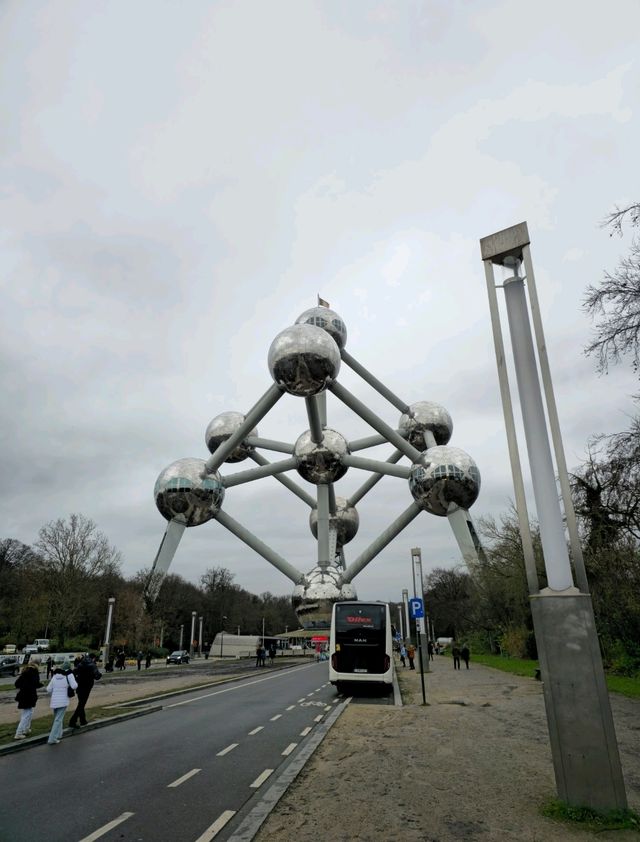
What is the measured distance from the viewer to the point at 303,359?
64.9 ft

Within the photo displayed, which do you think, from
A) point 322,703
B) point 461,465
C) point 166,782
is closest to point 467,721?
point 322,703

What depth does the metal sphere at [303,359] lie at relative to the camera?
19828 mm

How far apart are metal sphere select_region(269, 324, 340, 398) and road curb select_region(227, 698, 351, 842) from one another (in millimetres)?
12469

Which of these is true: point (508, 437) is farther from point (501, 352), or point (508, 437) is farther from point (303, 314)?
point (303, 314)

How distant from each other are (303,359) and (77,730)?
41.6 ft

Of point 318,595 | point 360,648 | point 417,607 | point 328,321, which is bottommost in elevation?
point 360,648

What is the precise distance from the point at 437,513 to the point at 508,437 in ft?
61.3

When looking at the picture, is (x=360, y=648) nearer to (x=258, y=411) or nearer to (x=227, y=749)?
(x=227, y=749)

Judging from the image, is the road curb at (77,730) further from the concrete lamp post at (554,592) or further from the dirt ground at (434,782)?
the concrete lamp post at (554,592)

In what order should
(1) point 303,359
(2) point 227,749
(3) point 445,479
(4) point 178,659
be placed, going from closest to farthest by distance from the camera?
(2) point 227,749
(1) point 303,359
(3) point 445,479
(4) point 178,659

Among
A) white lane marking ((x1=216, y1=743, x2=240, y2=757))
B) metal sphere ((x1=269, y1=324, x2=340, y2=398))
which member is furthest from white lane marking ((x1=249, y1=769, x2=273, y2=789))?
metal sphere ((x1=269, y1=324, x2=340, y2=398))

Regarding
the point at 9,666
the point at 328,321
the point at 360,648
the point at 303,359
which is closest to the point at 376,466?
the point at 328,321

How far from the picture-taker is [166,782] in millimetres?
6496

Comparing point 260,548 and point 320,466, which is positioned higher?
point 320,466
